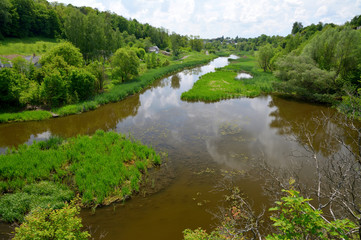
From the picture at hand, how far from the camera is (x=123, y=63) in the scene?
3881cm

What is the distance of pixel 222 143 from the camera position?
703 inches

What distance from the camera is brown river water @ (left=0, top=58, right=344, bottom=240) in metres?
10.0

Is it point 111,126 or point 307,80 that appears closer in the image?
point 111,126

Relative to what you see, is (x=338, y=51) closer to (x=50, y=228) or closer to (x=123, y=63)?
(x=123, y=63)

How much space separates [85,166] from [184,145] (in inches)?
321

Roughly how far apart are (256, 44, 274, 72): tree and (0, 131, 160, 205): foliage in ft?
160

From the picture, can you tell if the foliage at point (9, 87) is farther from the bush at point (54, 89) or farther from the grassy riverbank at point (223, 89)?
the grassy riverbank at point (223, 89)

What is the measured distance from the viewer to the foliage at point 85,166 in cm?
1120

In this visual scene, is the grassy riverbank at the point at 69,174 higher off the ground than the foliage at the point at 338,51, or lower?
lower

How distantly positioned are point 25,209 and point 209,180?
1020 cm

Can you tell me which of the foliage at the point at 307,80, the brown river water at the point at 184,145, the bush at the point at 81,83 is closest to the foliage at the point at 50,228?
the brown river water at the point at 184,145

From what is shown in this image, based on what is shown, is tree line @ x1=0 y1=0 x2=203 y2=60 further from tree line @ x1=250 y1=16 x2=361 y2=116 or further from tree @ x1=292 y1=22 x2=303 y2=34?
tree @ x1=292 y1=22 x2=303 y2=34

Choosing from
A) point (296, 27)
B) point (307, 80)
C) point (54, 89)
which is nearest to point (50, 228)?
point (54, 89)

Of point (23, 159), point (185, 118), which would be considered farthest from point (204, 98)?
point (23, 159)
